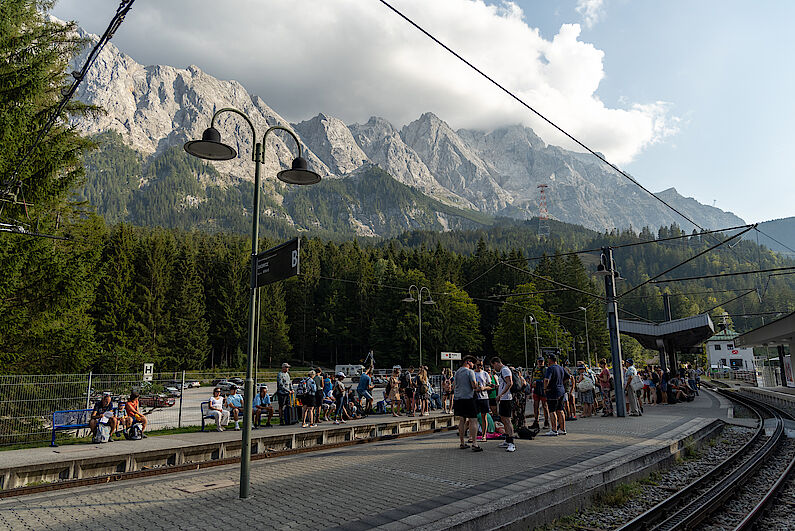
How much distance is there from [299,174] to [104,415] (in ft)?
33.1

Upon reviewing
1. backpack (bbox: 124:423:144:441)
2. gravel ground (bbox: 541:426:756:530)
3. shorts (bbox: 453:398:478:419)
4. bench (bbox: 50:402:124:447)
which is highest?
shorts (bbox: 453:398:478:419)

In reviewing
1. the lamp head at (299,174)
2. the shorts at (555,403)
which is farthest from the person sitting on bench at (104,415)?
the shorts at (555,403)

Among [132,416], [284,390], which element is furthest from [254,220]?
[132,416]

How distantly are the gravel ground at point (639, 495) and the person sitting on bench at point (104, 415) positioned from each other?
40.2ft

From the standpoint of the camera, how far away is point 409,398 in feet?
64.6

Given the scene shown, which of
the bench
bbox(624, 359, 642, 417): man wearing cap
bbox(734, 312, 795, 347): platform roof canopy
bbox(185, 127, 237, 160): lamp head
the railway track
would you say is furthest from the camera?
bbox(734, 312, 795, 347): platform roof canopy

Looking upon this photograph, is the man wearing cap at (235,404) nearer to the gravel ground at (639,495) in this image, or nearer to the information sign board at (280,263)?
the information sign board at (280,263)

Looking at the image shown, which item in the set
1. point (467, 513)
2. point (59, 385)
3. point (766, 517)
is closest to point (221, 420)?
point (59, 385)

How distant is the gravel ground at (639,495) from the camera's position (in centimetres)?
674

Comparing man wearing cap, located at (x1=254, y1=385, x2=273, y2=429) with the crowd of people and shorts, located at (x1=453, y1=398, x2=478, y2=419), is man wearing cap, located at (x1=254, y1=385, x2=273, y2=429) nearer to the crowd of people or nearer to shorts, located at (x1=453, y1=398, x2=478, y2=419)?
the crowd of people

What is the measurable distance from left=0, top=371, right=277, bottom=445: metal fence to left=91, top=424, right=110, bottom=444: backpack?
1972 mm

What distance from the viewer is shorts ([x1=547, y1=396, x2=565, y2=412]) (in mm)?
12086

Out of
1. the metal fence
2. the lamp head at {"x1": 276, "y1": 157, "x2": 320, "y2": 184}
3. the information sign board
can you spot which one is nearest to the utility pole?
the lamp head at {"x1": 276, "y1": 157, "x2": 320, "y2": 184}

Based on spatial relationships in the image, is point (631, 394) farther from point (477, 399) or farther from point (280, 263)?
point (280, 263)
